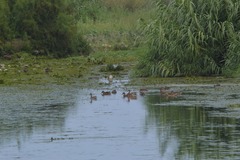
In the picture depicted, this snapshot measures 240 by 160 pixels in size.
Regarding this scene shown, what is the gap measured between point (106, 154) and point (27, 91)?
7881 millimetres

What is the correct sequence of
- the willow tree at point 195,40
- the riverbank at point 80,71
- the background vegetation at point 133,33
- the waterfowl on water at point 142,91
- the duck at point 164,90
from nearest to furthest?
the duck at point 164,90 < the waterfowl on water at point 142,91 < the riverbank at point 80,71 < the willow tree at point 195,40 < the background vegetation at point 133,33

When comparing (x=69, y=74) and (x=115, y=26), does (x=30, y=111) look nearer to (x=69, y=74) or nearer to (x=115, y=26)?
(x=69, y=74)

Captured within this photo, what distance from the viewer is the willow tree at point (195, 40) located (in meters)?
20.4

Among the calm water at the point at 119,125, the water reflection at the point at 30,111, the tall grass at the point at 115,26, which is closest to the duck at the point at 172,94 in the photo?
the calm water at the point at 119,125

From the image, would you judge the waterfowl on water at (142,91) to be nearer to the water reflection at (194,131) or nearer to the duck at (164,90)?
the duck at (164,90)

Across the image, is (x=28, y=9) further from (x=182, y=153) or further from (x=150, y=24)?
(x=182, y=153)

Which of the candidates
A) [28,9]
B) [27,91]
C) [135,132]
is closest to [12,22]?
[28,9]

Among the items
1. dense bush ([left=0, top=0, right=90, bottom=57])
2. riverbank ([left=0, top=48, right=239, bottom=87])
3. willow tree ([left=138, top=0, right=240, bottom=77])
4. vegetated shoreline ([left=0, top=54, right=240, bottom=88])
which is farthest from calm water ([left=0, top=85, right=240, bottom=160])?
dense bush ([left=0, top=0, right=90, bottom=57])

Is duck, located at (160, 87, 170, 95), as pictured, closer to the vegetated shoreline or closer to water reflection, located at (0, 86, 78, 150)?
the vegetated shoreline

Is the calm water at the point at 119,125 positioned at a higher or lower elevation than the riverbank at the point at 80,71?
lower

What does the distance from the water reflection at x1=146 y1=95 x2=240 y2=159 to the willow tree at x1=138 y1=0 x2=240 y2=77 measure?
462 centimetres

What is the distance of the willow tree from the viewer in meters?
20.4

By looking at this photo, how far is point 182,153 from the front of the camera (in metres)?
10.7

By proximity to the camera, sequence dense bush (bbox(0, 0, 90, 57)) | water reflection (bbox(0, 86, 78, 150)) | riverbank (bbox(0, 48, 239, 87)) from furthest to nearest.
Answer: dense bush (bbox(0, 0, 90, 57))
riverbank (bbox(0, 48, 239, 87))
water reflection (bbox(0, 86, 78, 150))
